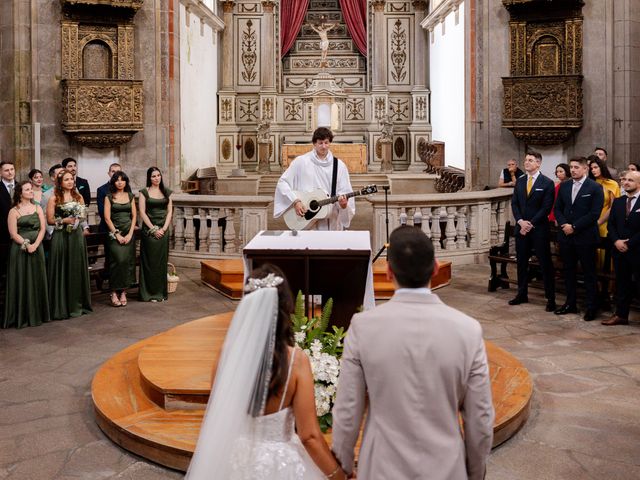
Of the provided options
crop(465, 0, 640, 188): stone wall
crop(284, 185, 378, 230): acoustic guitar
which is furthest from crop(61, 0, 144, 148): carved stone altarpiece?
crop(284, 185, 378, 230): acoustic guitar

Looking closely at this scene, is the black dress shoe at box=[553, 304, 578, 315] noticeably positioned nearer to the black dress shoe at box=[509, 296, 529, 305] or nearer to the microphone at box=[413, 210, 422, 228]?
the black dress shoe at box=[509, 296, 529, 305]

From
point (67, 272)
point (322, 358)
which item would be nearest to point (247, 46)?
point (67, 272)

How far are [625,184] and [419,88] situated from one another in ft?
44.7

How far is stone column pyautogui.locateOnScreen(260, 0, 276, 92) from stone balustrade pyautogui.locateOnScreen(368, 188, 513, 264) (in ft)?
35.4

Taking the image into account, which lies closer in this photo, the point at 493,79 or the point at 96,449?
the point at 96,449

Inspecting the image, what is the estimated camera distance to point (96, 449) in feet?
14.3

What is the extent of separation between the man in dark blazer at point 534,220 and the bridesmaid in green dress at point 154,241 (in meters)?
3.69

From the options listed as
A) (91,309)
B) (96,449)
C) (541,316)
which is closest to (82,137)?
(91,309)

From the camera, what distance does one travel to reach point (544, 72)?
38.5 ft

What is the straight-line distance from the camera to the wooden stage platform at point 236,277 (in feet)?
27.4

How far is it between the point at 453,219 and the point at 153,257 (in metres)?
4.05

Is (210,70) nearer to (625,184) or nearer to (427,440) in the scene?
(625,184)

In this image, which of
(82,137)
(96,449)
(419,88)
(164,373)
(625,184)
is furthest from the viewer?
(419,88)

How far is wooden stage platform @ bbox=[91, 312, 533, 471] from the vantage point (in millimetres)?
4223
